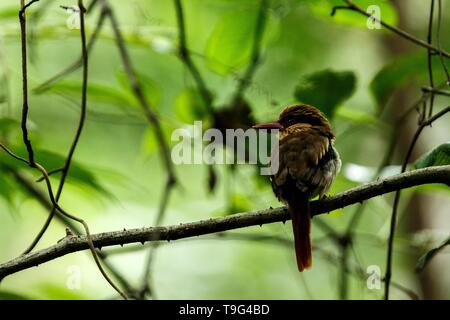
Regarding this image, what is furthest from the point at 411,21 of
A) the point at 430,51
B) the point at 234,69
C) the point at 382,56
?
the point at 430,51

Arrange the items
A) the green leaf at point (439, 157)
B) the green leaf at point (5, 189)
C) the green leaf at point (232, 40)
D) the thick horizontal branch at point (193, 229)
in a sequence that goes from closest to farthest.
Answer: the thick horizontal branch at point (193, 229)
the green leaf at point (439, 157)
the green leaf at point (5, 189)
the green leaf at point (232, 40)

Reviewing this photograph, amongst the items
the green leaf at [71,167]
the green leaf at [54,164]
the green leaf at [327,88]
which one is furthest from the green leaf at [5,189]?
the green leaf at [327,88]

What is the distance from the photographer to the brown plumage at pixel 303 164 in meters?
2.19

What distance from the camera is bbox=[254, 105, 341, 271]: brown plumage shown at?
219 centimetres

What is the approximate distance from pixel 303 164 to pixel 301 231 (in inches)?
11.6

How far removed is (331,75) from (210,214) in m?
0.86

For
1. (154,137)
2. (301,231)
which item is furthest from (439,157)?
(154,137)

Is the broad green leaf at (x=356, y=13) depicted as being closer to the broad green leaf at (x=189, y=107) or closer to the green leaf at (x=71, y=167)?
the broad green leaf at (x=189, y=107)

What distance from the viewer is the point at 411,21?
5.37 m

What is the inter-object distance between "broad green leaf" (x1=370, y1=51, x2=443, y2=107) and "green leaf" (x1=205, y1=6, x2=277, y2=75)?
54 cm

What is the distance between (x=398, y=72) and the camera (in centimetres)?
266

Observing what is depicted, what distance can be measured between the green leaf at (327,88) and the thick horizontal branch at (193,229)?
801 millimetres

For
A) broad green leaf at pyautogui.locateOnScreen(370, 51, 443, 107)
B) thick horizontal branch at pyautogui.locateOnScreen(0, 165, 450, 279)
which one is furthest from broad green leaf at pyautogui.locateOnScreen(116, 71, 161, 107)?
thick horizontal branch at pyautogui.locateOnScreen(0, 165, 450, 279)
